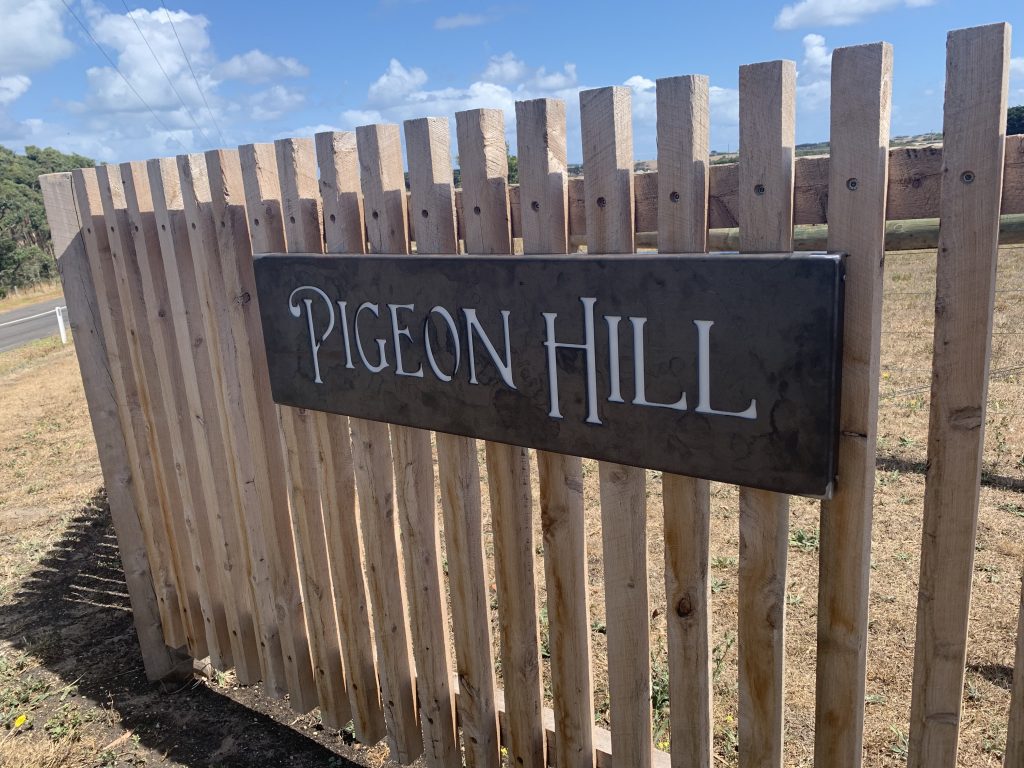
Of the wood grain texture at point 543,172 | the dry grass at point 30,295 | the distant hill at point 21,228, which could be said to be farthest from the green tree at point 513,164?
the dry grass at point 30,295

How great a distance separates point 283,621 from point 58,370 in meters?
11.1

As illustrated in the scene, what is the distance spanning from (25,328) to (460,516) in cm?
2836

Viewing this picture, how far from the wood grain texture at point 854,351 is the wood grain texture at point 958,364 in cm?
11

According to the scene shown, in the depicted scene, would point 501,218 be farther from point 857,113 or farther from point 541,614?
point 541,614

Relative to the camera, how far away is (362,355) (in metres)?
2.44

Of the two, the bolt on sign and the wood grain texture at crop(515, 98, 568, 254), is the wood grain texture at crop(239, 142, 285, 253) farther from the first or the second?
the wood grain texture at crop(515, 98, 568, 254)

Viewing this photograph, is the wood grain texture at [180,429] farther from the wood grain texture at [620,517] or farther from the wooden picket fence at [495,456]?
the wood grain texture at [620,517]

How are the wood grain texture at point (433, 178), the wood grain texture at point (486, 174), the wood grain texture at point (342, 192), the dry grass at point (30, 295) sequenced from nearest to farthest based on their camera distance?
Result: the wood grain texture at point (486, 174)
the wood grain texture at point (433, 178)
the wood grain texture at point (342, 192)
the dry grass at point (30, 295)

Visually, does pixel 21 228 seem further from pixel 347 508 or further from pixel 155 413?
pixel 347 508

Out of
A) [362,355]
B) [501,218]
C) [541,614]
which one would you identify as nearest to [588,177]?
[501,218]

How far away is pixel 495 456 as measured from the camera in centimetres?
228

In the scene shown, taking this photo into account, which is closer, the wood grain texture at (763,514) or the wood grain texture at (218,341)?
the wood grain texture at (763,514)

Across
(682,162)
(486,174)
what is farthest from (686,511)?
(486,174)

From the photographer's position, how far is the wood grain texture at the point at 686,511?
1702mm
